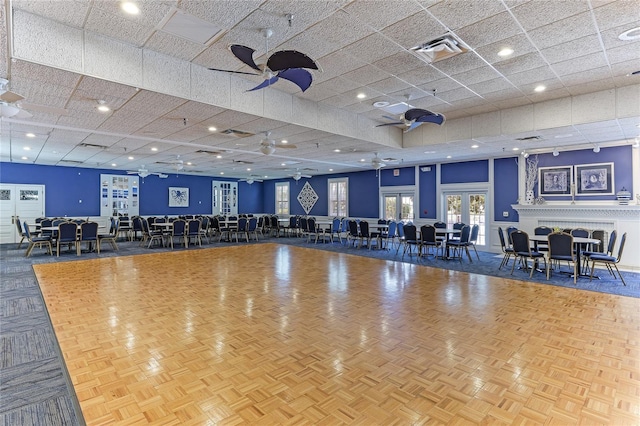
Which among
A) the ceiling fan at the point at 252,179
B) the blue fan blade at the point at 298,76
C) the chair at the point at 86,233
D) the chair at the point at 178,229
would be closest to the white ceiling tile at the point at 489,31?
the blue fan blade at the point at 298,76

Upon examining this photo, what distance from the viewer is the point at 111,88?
13.3 ft

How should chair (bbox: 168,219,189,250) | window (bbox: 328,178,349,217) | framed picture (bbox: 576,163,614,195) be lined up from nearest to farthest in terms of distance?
framed picture (bbox: 576,163,614,195), chair (bbox: 168,219,189,250), window (bbox: 328,178,349,217)

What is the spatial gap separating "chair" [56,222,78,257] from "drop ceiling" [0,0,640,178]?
209cm

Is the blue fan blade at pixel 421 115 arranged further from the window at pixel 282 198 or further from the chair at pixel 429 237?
the window at pixel 282 198

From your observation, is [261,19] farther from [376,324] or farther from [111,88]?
[376,324]

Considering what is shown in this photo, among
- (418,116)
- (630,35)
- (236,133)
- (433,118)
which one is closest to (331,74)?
(418,116)

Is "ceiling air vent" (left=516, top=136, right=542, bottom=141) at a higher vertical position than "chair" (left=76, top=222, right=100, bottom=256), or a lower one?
higher

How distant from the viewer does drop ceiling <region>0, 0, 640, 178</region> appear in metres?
3.15

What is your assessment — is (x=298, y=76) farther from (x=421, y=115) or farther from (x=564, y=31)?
(x=564, y=31)

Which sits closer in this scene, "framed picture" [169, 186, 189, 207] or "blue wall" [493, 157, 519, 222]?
"blue wall" [493, 157, 519, 222]

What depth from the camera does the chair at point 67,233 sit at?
328 inches

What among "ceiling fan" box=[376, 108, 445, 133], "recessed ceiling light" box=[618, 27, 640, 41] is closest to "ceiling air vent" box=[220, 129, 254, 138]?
"ceiling fan" box=[376, 108, 445, 133]

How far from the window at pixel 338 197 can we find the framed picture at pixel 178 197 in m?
6.82

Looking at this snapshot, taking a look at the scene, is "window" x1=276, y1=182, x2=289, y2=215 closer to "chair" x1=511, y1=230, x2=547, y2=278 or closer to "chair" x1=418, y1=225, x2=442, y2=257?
"chair" x1=418, y1=225, x2=442, y2=257
